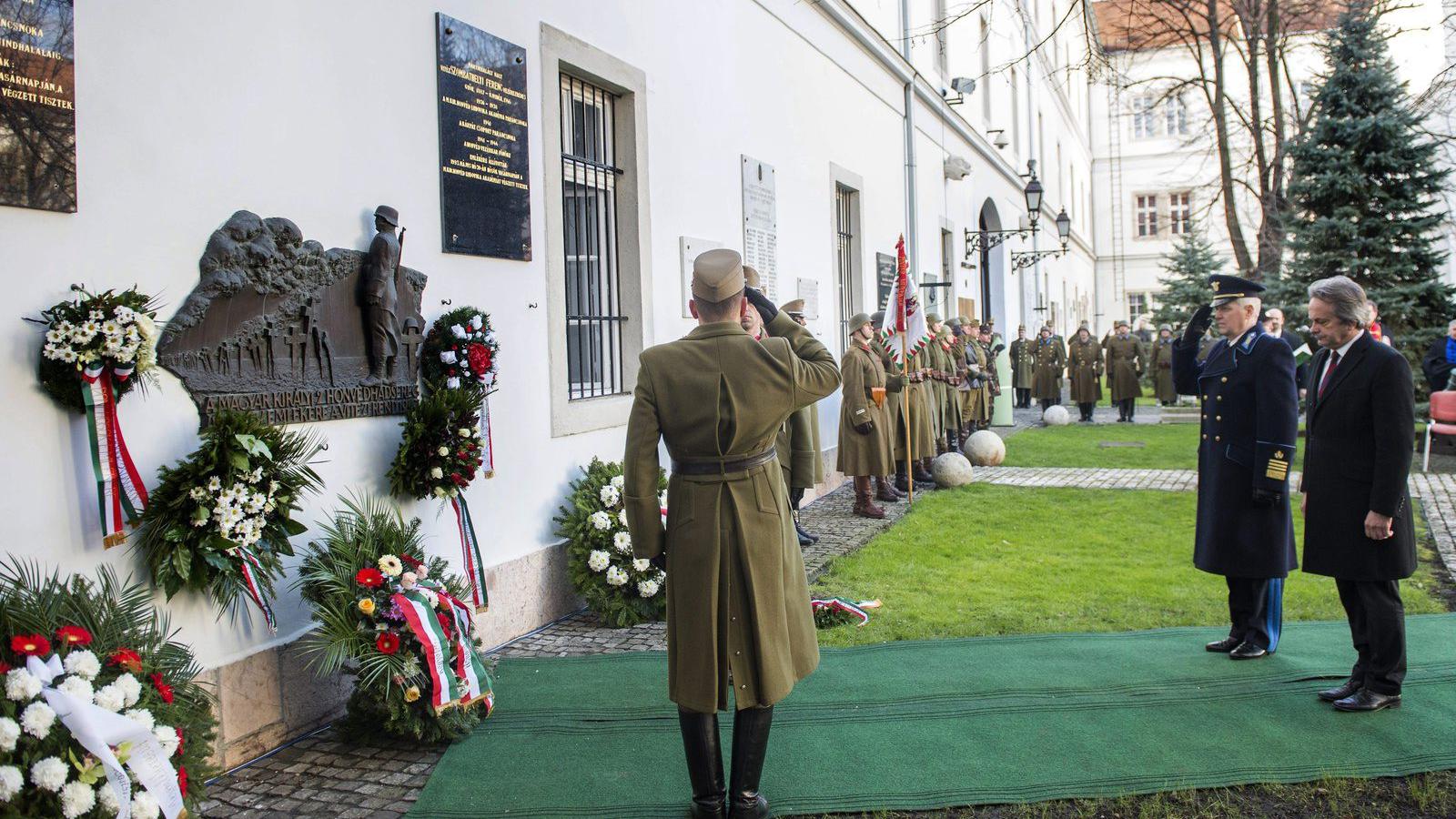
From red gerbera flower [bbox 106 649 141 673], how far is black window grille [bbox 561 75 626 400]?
158 inches

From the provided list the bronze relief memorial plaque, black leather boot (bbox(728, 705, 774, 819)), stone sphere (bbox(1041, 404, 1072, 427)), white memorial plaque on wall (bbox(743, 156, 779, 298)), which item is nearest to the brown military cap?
black leather boot (bbox(728, 705, 774, 819))

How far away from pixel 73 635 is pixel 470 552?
8.52 ft

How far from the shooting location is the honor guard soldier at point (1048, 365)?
22.4 metres

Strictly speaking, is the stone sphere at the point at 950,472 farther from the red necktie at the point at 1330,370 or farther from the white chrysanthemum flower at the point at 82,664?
the white chrysanthemum flower at the point at 82,664

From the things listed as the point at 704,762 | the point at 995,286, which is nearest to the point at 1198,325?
the point at 704,762

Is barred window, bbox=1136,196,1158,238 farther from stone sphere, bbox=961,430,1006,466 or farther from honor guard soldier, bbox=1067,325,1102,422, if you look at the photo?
stone sphere, bbox=961,430,1006,466

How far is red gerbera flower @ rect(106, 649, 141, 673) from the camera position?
317 cm

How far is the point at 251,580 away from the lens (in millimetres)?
4070

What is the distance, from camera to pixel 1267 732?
4.40 m

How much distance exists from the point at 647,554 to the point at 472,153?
10.3ft

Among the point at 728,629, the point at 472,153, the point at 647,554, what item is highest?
the point at 472,153

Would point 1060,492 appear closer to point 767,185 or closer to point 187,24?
point 767,185

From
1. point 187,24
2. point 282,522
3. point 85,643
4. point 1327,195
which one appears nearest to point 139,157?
point 187,24

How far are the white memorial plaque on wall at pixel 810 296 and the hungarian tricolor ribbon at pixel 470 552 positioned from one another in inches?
242
